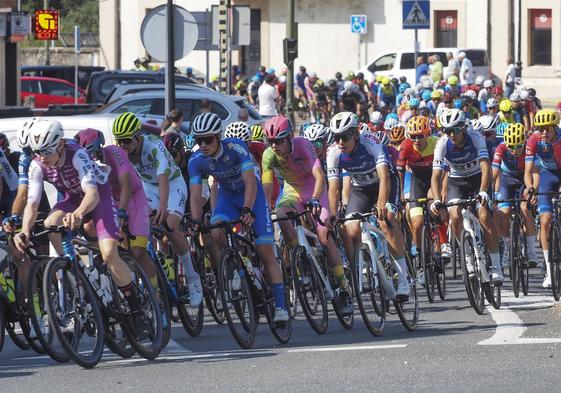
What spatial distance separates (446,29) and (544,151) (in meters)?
41.5

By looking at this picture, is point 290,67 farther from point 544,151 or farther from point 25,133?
point 25,133

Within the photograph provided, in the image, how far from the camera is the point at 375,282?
39.2 ft

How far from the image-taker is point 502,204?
51.2 ft

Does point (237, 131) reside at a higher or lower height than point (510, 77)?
lower

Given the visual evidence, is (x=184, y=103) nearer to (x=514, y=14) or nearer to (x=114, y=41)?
(x=514, y=14)

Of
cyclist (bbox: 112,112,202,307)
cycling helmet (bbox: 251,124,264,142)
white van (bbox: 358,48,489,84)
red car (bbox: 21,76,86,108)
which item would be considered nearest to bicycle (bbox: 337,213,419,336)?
cyclist (bbox: 112,112,202,307)

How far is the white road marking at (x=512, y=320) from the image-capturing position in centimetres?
1138

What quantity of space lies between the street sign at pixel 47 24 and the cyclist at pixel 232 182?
2060 centimetres

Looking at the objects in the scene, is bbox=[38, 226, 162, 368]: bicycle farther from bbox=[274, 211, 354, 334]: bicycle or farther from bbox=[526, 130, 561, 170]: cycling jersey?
bbox=[526, 130, 561, 170]: cycling jersey

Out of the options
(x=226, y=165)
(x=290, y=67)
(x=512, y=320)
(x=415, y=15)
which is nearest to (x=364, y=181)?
(x=512, y=320)

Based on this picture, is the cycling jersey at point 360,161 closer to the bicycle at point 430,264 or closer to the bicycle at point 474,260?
the bicycle at point 474,260

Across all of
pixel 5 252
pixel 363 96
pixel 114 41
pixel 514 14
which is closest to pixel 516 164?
pixel 5 252

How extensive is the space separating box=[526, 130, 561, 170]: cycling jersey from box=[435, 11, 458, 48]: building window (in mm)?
41154

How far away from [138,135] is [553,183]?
4.82 m
